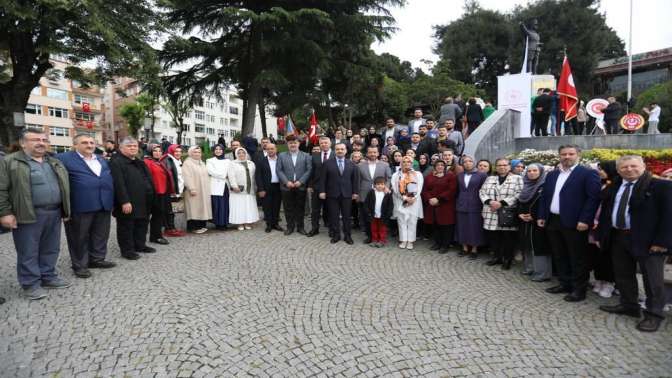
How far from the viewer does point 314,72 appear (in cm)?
1753

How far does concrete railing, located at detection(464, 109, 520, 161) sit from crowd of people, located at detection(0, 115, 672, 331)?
0.41 meters

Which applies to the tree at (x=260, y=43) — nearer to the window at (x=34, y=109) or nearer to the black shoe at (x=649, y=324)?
the black shoe at (x=649, y=324)

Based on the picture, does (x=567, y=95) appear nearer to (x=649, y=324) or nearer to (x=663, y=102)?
(x=649, y=324)

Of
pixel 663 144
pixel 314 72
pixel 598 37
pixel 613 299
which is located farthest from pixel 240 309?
pixel 598 37

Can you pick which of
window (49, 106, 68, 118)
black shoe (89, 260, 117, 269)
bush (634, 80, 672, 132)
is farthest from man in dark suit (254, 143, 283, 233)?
window (49, 106, 68, 118)

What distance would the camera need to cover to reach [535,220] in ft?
17.2

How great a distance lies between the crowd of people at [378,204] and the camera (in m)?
4.03

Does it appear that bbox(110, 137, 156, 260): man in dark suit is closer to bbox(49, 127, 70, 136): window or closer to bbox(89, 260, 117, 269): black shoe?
bbox(89, 260, 117, 269): black shoe

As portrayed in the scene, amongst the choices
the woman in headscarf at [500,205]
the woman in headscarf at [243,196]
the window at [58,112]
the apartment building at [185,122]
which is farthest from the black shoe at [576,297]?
the apartment building at [185,122]

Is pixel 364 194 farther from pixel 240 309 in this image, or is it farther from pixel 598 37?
pixel 598 37

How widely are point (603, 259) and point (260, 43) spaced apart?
52.1 feet

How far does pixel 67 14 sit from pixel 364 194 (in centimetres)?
1435

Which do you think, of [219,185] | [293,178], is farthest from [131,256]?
Answer: [293,178]

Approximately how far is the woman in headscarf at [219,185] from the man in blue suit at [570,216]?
5.99 meters
